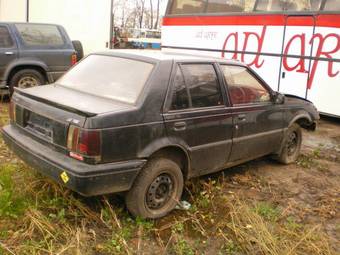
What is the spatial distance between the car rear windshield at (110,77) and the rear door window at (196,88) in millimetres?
353

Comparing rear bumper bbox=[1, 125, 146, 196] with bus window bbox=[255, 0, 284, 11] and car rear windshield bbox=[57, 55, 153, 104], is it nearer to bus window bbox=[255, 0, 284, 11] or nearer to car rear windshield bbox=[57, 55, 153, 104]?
car rear windshield bbox=[57, 55, 153, 104]

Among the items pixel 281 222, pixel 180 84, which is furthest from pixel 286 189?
pixel 180 84

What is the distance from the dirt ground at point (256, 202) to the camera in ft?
13.0

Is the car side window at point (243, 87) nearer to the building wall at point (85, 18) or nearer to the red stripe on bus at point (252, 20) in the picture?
the red stripe on bus at point (252, 20)

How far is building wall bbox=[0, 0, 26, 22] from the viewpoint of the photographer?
17141mm

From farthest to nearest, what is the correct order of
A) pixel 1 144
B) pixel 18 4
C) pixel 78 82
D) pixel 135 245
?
pixel 18 4, pixel 1 144, pixel 78 82, pixel 135 245

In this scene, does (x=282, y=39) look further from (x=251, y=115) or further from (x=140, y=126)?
(x=140, y=126)

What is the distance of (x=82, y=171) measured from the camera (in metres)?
3.71

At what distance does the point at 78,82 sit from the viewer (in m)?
4.76

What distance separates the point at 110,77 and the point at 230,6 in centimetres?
668

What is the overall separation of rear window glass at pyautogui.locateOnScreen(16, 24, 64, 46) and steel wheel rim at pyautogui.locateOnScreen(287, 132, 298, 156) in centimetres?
582

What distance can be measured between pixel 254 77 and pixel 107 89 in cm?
208

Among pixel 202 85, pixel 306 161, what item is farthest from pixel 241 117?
pixel 306 161

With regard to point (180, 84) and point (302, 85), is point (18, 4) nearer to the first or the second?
point (302, 85)
